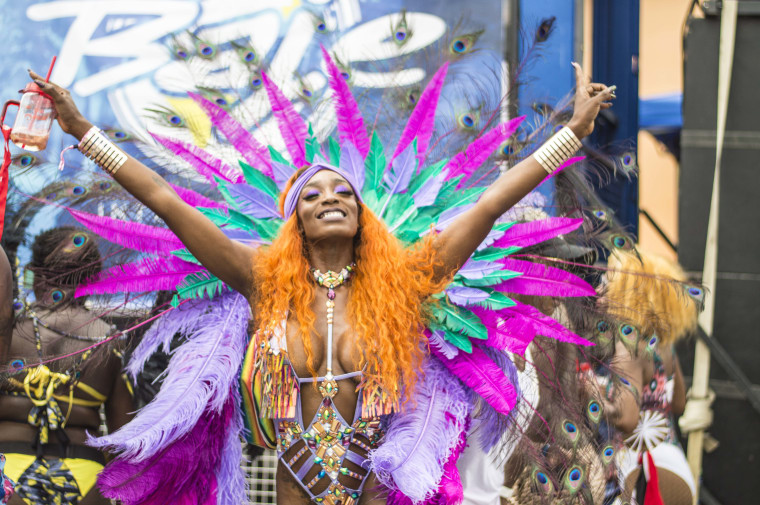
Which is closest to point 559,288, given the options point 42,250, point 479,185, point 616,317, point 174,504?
point 616,317

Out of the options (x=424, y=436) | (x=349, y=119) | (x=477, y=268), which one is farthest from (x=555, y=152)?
(x=424, y=436)

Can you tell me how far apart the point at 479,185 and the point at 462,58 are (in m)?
0.61

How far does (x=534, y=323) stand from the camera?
10.2 feet

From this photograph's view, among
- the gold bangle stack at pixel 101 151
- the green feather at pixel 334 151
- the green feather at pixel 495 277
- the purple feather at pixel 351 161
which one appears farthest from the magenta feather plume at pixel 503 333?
the gold bangle stack at pixel 101 151

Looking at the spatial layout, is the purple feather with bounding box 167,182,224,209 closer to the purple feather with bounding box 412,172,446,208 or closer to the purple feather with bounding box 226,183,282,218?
the purple feather with bounding box 226,183,282,218

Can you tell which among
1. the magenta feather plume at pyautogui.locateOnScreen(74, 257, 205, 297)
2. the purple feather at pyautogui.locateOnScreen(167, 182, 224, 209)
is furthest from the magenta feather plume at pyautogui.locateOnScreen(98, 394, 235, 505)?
the purple feather at pyautogui.locateOnScreen(167, 182, 224, 209)

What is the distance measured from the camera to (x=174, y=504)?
307 cm

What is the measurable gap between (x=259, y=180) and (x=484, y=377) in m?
1.26

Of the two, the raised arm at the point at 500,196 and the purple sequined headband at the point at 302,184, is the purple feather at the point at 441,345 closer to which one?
the raised arm at the point at 500,196

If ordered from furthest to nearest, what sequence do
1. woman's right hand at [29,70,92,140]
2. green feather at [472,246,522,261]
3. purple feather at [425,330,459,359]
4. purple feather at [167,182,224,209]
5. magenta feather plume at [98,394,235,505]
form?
1. purple feather at [167,182,224,209]
2. green feather at [472,246,522,261]
3. purple feather at [425,330,459,359]
4. magenta feather plume at [98,394,235,505]
5. woman's right hand at [29,70,92,140]

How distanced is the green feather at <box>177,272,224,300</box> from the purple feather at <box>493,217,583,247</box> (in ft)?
3.87

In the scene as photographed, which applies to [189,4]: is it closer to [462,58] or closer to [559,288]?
[462,58]

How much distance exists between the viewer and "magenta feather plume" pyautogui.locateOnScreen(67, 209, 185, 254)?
10.4 ft

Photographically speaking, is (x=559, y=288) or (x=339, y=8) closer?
(x=559, y=288)
